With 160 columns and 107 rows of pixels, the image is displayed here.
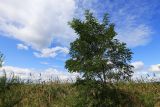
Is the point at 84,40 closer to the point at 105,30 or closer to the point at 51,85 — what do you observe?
the point at 105,30

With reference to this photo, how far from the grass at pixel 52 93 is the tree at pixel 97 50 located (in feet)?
5.01

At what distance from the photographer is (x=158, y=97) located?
19.8 metres

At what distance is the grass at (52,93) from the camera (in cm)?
1983

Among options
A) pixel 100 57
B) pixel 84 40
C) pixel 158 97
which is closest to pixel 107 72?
pixel 100 57

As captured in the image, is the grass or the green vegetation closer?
the green vegetation

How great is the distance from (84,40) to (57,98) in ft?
18.6

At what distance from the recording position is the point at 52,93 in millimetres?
22562

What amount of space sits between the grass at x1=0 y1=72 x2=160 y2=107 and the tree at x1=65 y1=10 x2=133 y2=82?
1527 mm

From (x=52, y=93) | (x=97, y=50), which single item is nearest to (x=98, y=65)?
(x=97, y=50)

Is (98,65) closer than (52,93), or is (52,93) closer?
(98,65)

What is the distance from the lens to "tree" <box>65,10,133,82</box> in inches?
688

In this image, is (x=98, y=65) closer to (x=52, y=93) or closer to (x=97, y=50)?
(x=97, y=50)

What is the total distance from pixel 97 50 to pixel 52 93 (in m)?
6.23

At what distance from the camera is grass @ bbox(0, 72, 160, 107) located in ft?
65.1
